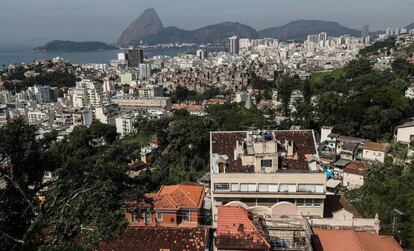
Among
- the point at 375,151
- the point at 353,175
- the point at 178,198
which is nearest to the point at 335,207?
the point at 178,198

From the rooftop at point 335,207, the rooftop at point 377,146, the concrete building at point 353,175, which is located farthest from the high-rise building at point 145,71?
the rooftop at point 335,207

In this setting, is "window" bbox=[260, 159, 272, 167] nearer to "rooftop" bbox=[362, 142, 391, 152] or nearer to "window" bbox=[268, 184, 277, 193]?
Answer: "window" bbox=[268, 184, 277, 193]

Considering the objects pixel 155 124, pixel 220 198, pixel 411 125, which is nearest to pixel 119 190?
pixel 220 198

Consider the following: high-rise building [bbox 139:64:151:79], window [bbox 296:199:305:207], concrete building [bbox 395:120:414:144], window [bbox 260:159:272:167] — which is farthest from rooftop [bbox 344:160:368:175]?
high-rise building [bbox 139:64:151:79]

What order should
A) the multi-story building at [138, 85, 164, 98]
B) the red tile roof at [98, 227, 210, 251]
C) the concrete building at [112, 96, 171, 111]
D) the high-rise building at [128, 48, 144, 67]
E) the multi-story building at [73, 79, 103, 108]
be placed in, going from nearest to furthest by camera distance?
the red tile roof at [98, 227, 210, 251] < the concrete building at [112, 96, 171, 111] < the multi-story building at [73, 79, 103, 108] < the multi-story building at [138, 85, 164, 98] < the high-rise building at [128, 48, 144, 67]

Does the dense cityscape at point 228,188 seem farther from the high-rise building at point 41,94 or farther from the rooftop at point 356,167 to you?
the high-rise building at point 41,94

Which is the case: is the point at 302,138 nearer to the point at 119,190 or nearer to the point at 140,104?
the point at 119,190

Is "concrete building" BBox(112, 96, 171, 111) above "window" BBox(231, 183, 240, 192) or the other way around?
the other way around
